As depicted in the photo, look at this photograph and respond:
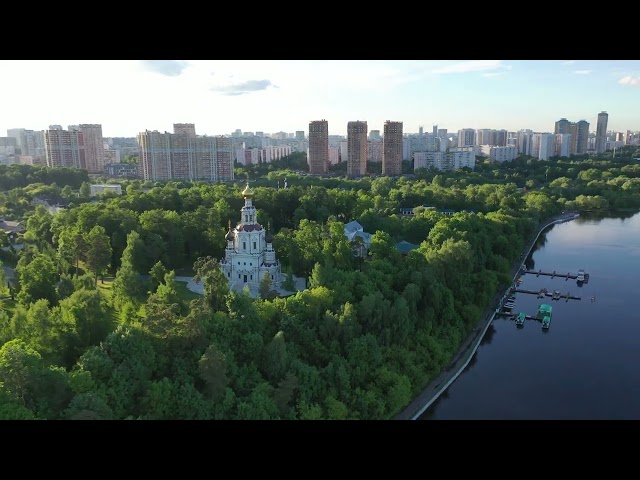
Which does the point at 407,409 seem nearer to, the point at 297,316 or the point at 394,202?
the point at 297,316

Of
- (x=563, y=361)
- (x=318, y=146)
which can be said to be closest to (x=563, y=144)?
(x=318, y=146)

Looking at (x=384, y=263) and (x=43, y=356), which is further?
(x=384, y=263)

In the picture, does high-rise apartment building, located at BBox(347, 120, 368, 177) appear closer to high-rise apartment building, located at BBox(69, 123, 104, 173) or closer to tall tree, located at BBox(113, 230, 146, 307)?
high-rise apartment building, located at BBox(69, 123, 104, 173)

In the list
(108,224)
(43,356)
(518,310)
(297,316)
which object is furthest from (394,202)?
(43,356)

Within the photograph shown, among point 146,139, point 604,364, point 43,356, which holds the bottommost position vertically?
point 604,364

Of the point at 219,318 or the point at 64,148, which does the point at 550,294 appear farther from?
the point at 64,148

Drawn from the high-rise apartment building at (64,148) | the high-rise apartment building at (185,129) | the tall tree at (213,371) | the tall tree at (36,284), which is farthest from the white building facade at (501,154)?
the tall tree at (213,371)
